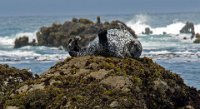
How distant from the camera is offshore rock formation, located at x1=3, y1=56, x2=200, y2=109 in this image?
11.8 meters

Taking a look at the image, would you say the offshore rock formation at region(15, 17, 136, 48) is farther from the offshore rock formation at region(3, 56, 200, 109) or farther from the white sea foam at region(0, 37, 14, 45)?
the offshore rock formation at region(3, 56, 200, 109)

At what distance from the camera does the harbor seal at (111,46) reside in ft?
47.4

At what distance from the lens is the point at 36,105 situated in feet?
39.4

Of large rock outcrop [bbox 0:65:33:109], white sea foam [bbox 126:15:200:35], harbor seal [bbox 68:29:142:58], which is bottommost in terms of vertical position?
white sea foam [bbox 126:15:200:35]

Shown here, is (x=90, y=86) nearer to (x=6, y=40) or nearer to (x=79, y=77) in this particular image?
(x=79, y=77)

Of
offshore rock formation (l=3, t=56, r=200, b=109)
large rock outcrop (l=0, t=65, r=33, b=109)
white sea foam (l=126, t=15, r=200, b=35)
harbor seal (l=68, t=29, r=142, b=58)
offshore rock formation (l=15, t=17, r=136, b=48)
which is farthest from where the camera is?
white sea foam (l=126, t=15, r=200, b=35)

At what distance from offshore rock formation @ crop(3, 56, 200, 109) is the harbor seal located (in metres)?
0.68

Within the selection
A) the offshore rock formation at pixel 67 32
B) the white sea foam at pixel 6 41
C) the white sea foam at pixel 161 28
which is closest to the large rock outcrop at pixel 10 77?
the offshore rock formation at pixel 67 32

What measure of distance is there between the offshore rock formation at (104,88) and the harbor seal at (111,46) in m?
0.68

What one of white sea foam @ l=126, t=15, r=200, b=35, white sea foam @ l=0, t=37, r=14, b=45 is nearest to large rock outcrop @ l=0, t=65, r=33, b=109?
white sea foam @ l=0, t=37, r=14, b=45

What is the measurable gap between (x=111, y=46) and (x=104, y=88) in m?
2.56

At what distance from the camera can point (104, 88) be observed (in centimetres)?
1209

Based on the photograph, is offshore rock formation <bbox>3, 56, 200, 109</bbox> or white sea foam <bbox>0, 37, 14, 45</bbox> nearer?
offshore rock formation <bbox>3, 56, 200, 109</bbox>

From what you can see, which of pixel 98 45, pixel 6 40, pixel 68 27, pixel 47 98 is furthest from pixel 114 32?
pixel 6 40
